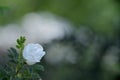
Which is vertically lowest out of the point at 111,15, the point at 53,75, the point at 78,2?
the point at 53,75

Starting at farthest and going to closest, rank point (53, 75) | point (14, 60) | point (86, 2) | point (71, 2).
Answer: point (71, 2) < point (86, 2) < point (53, 75) < point (14, 60)

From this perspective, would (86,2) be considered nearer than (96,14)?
No

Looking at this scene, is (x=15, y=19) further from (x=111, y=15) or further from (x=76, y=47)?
(x=76, y=47)

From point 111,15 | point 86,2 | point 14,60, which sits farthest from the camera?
point 86,2

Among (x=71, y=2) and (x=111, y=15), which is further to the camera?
(x=71, y=2)

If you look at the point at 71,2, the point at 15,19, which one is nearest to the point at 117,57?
the point at 71,2

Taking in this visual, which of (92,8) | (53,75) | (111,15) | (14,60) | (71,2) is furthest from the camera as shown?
(71,2)

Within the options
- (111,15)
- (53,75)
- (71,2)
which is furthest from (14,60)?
(71,2)

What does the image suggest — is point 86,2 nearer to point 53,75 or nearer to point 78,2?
point 78,2

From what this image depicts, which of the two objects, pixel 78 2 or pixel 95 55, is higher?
pixel 78 2
